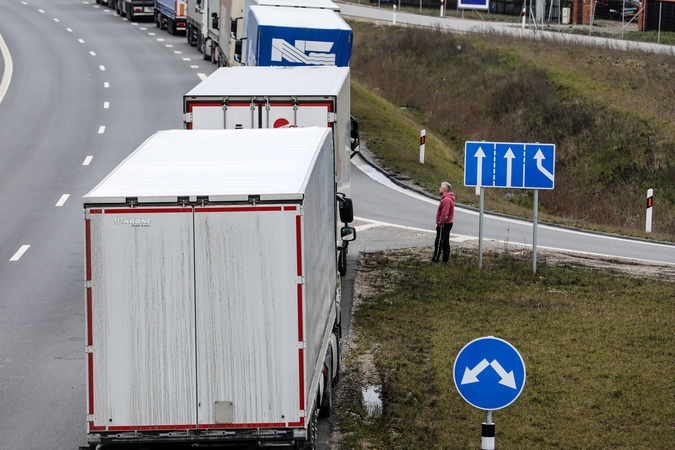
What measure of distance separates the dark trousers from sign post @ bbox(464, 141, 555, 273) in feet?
4.37

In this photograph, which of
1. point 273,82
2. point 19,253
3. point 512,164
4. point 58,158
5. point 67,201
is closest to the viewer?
point 273,82

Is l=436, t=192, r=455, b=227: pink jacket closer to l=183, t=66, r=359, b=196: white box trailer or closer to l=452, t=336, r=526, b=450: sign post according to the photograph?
l=183, t=66, r=359, b=196: white box trailer

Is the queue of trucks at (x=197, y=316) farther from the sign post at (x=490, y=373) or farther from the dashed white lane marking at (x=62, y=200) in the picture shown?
the dashed white lane marking at (x=62, y=200)

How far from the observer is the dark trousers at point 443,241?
20141 mm

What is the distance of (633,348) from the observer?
1454 cm

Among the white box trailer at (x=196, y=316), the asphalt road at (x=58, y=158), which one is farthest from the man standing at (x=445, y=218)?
the white box trailer at (x=196, y=316)

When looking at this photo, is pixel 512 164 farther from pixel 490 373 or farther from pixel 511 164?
pixel 490 373

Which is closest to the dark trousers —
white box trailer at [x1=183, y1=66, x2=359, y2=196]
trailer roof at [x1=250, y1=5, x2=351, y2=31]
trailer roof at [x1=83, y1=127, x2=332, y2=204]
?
white box trailer at [x1=183, y1=66, x2=359, y2=196]

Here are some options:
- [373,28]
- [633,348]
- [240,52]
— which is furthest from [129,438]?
[373,28]

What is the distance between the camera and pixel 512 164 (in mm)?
19031

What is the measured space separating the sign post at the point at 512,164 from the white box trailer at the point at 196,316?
10.9 metres

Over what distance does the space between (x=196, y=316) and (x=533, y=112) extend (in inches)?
1408

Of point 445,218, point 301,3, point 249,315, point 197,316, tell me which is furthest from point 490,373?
point 301,3

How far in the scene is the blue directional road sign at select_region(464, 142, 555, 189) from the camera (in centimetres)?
1892
